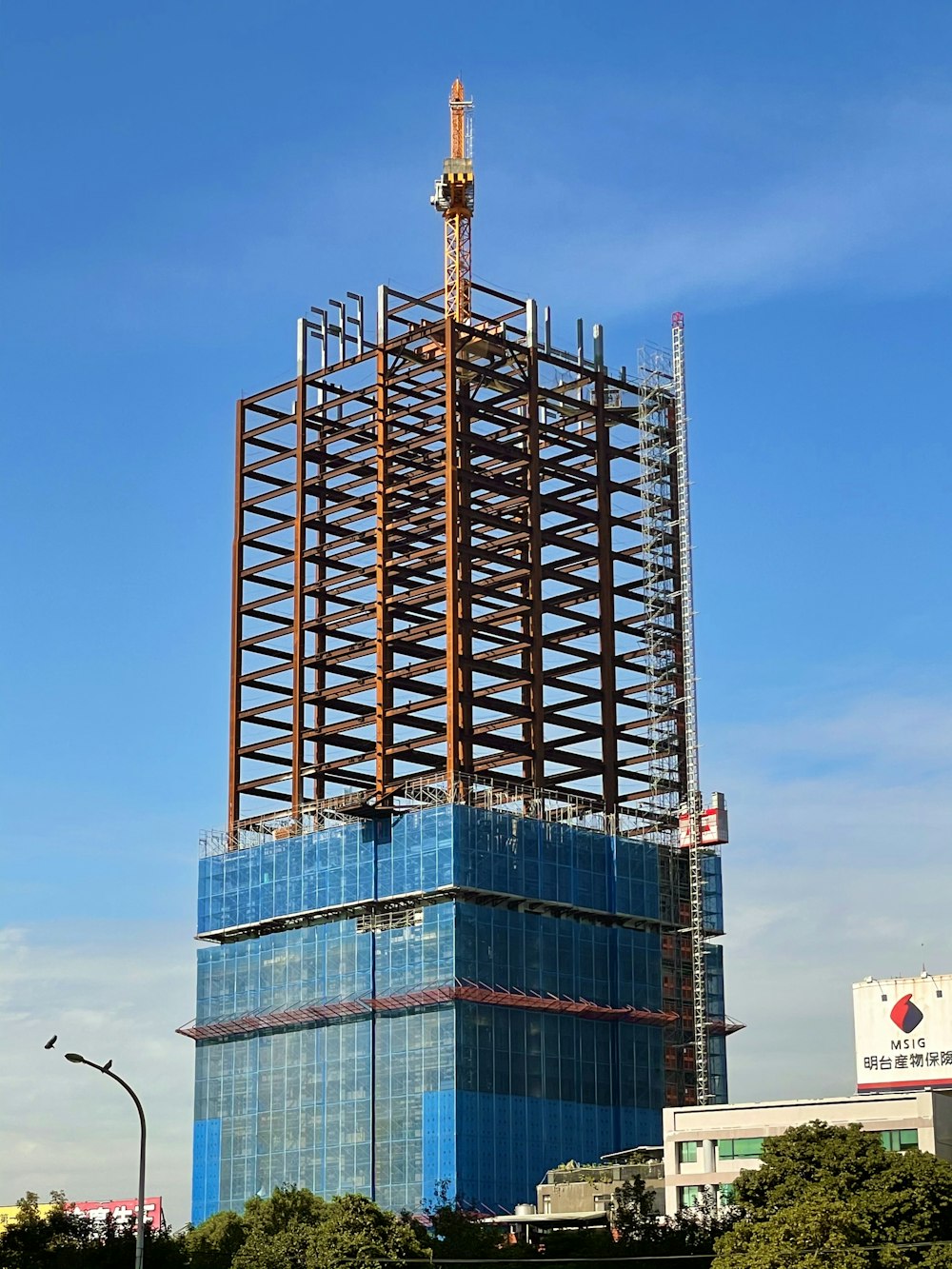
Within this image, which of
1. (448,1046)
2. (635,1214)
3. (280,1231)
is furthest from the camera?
(448,1046)

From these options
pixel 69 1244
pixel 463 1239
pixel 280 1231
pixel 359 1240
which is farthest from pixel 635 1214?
pixel 69 1244

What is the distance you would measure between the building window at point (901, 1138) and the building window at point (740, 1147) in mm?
10507

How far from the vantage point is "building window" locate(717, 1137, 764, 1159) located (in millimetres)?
155000

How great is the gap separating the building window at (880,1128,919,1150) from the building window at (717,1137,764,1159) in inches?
414

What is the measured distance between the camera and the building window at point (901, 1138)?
485 feet

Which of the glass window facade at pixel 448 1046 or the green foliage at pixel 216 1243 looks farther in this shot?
the glass window facade at pixel 448 1046

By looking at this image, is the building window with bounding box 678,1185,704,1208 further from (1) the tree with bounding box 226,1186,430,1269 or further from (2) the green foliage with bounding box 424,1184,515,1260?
(1) the tree with bounding box 226,1186,430,1269

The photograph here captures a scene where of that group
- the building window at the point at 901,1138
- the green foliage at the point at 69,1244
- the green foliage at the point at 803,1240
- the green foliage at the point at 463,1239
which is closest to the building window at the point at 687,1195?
the green foliage at the point at 463,1239

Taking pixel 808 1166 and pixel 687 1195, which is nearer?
pixel 808 1166

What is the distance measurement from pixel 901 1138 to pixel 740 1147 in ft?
43.7

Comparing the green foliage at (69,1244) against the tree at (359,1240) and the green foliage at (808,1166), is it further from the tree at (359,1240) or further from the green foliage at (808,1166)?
the green foliage at (808,1166)

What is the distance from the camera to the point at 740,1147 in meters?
156

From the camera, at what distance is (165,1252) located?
5645 inches

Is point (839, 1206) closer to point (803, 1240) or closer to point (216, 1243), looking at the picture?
point (803, 1240)
